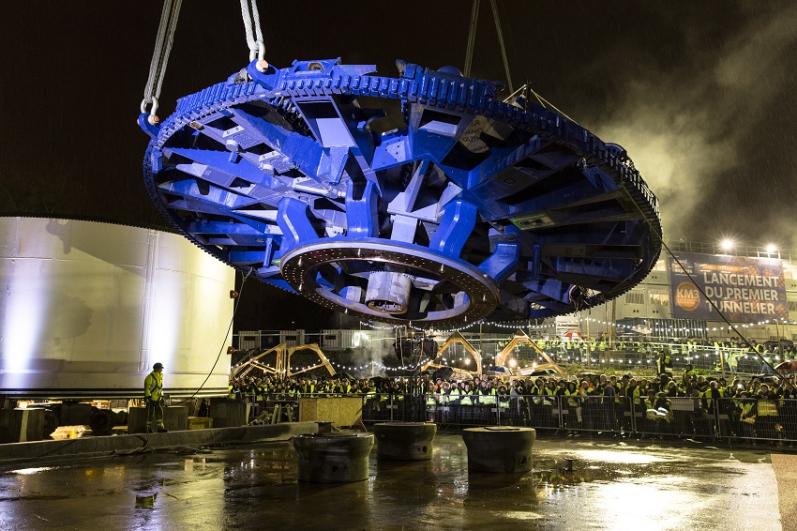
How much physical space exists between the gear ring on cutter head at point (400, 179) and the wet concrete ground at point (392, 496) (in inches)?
183

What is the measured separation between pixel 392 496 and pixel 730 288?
280 feet

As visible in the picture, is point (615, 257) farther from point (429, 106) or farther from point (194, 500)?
point (194, 500)

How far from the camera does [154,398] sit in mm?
17203

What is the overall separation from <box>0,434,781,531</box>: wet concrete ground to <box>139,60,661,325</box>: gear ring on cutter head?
183 inches

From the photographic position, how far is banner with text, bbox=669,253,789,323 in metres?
79.7

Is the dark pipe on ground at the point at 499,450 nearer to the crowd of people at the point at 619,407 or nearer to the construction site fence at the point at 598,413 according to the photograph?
the crowd of people at the point at 619,407

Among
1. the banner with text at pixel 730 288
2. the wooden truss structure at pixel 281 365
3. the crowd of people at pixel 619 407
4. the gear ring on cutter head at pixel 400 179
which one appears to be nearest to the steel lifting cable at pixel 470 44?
the gear ring on cutter head at pixel 400 179

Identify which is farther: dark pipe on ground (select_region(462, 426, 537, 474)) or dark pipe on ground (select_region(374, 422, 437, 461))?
dark pipe on ground (select_region(374, 422, 437, 461))

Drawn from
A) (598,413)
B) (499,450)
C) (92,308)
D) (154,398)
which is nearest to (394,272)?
(499,450)

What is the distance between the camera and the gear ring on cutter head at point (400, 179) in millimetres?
10688

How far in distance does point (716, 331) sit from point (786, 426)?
6955 centimetres

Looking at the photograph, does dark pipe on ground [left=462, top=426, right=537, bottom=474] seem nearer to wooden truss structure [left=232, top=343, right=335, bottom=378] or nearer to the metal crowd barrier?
the metal crowd barrier

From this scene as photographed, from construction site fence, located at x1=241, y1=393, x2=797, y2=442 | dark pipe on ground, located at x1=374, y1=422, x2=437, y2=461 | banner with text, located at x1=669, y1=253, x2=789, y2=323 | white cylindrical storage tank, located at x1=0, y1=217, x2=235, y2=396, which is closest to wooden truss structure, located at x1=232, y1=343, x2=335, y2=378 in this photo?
construction site fence, located at x1=241, y1=393, x2=797, y2=442

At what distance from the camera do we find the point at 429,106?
1037 centimetres
